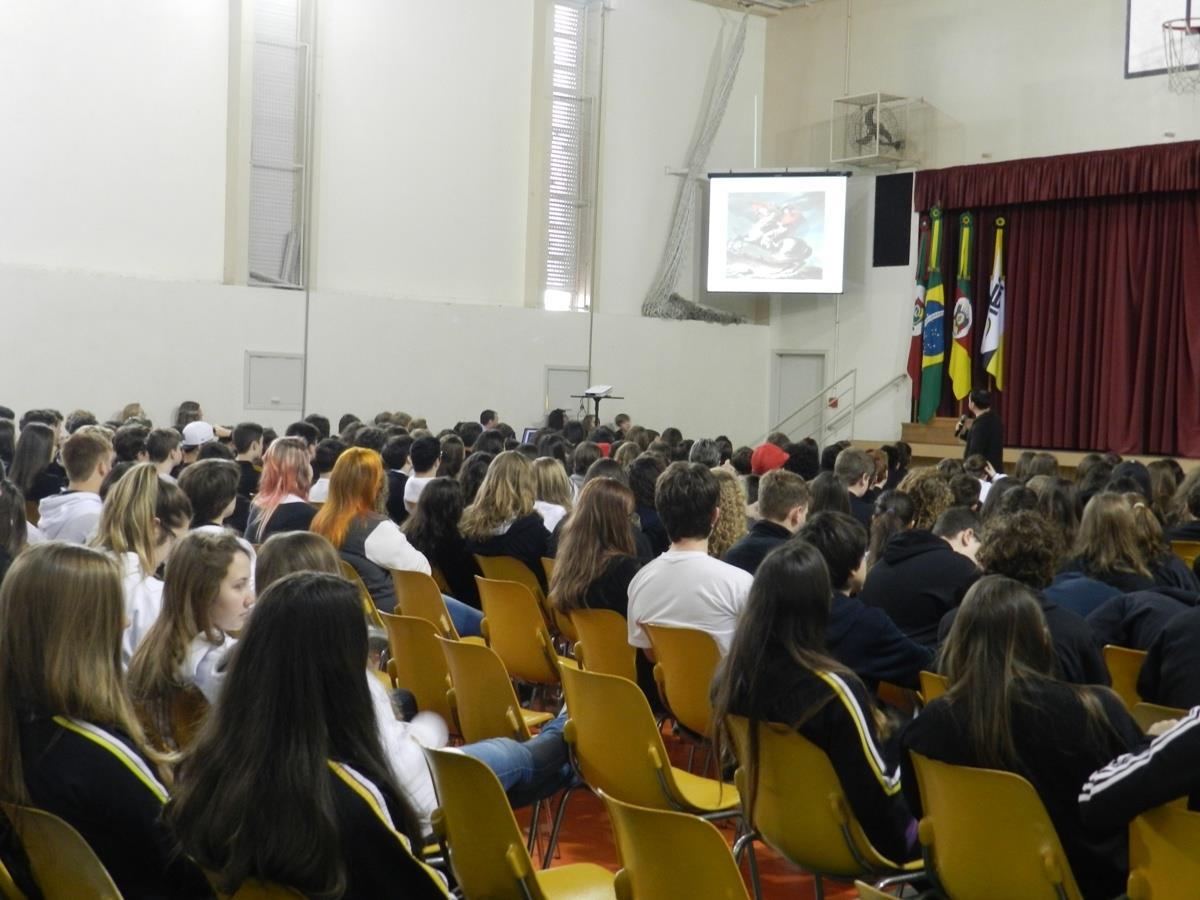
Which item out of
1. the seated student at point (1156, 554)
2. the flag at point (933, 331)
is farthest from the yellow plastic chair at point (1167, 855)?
the flag at point (933, 331)

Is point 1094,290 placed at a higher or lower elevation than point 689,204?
lower

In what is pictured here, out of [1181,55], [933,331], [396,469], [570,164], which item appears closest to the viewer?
[396,469]

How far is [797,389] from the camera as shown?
1711cm

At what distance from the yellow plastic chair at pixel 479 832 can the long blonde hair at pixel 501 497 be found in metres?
3.02

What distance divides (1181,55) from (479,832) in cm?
1259

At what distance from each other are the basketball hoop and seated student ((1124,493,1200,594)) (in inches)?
376

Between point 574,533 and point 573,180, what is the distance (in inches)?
467

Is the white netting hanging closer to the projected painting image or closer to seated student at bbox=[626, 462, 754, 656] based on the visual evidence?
the projected painting image

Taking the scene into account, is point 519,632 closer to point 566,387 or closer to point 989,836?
point 989,836

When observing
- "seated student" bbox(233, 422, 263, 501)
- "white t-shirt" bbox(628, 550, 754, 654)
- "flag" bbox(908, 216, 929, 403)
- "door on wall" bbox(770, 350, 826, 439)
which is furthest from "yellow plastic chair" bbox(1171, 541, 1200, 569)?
"door on wall" bbox(770, 350, 826, 439)

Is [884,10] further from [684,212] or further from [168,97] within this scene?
[168,97]

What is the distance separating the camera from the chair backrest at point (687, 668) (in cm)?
390

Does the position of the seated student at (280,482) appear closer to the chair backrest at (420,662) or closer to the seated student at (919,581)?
the chair backrest at (420,662)

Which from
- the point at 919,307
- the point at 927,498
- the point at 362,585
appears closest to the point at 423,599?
the point at 362,585
